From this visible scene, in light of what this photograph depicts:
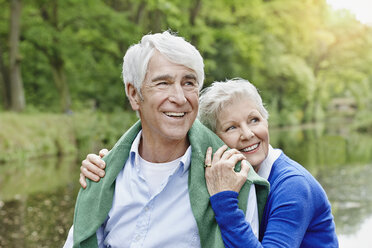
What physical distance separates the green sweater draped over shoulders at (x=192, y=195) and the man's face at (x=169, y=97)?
0.40ft

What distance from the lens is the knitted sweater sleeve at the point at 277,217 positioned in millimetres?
2248

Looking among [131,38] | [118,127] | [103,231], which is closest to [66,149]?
[118,127]

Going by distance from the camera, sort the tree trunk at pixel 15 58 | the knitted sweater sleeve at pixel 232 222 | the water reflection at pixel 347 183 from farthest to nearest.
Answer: the tree trunk at pixel 15 58, the water reflection at pixel 347 183, the knitted sweater sleeve at pixel 232 222

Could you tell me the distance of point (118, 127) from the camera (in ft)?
77.2

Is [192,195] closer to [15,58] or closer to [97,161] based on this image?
[97,161]

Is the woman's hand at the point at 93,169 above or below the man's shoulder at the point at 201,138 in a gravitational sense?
below

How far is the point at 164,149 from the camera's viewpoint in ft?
8.53

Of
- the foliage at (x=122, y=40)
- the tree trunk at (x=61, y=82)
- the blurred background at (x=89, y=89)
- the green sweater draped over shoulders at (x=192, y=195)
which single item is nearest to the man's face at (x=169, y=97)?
the green sweater draped over shoulders at (x=192, y=195)

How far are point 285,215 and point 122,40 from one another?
21513mm

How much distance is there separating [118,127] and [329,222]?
69.6 feet

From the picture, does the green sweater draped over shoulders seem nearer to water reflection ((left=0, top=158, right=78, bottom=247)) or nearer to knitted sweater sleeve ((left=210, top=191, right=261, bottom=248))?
knitted sweater sleeve ((left=210, top=191, right=261, bottom=248))

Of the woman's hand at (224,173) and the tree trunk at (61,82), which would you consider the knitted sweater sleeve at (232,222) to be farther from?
the tree trunk at (61,82)

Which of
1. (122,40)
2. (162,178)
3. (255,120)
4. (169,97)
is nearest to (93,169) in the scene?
(162,178)

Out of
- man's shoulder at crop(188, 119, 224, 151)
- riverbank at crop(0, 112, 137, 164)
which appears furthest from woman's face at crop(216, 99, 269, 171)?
riverbank at crop(0, 112, 137, 164)
